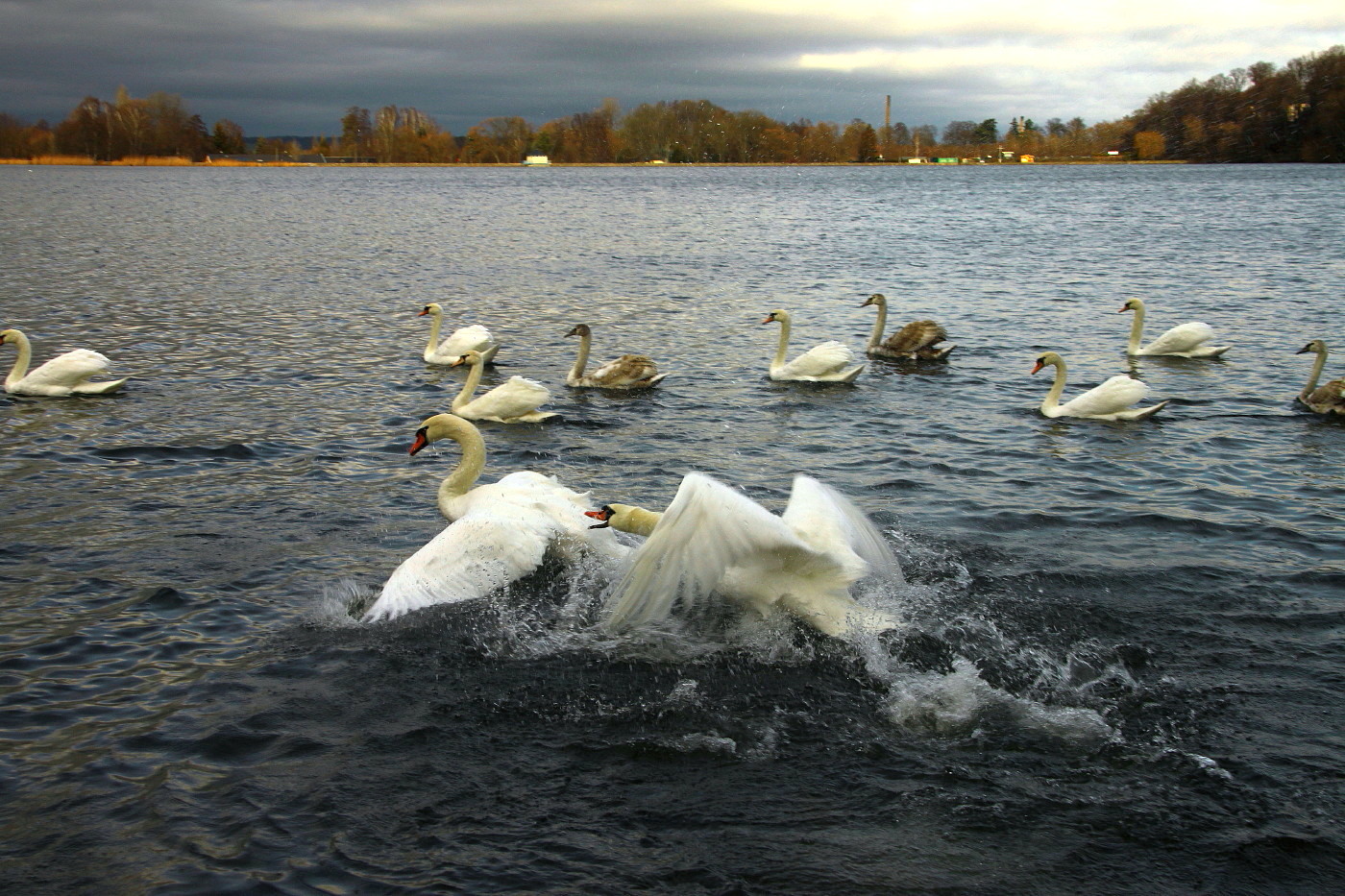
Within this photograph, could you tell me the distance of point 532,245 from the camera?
3388cm

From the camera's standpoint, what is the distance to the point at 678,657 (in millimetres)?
Answer: 6020

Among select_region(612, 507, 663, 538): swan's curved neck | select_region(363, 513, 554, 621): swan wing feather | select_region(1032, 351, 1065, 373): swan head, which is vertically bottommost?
select_region(363, 513, 554, 621): swan wing feather

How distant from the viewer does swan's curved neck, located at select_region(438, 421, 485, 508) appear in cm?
782

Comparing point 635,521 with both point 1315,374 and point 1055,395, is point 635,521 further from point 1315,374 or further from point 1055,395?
A: point 1315,374

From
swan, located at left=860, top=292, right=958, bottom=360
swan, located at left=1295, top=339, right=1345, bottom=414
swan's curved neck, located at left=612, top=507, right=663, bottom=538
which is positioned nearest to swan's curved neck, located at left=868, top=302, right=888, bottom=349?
swan, located at left=860, top=292, right=958, bottom=360

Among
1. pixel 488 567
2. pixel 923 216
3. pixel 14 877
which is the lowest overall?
pixel 14 877

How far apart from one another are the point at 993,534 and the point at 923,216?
4509cm

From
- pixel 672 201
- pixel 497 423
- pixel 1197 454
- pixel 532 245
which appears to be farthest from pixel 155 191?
pixel 1197 454

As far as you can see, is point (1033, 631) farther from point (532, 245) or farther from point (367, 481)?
point (532, 245)

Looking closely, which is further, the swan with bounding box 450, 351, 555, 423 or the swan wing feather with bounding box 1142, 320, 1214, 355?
the swan wing feather with bounding box 1142, 320, 1214, 355

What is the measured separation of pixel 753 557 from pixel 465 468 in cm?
303

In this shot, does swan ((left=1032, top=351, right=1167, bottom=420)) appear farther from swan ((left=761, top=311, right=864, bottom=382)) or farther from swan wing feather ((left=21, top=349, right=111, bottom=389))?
swan wing feather ((left=21, top=349, right=111, bottom=389))

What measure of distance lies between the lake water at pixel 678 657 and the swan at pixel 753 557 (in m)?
0.21

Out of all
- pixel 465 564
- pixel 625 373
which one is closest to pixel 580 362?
pixel 625 373
